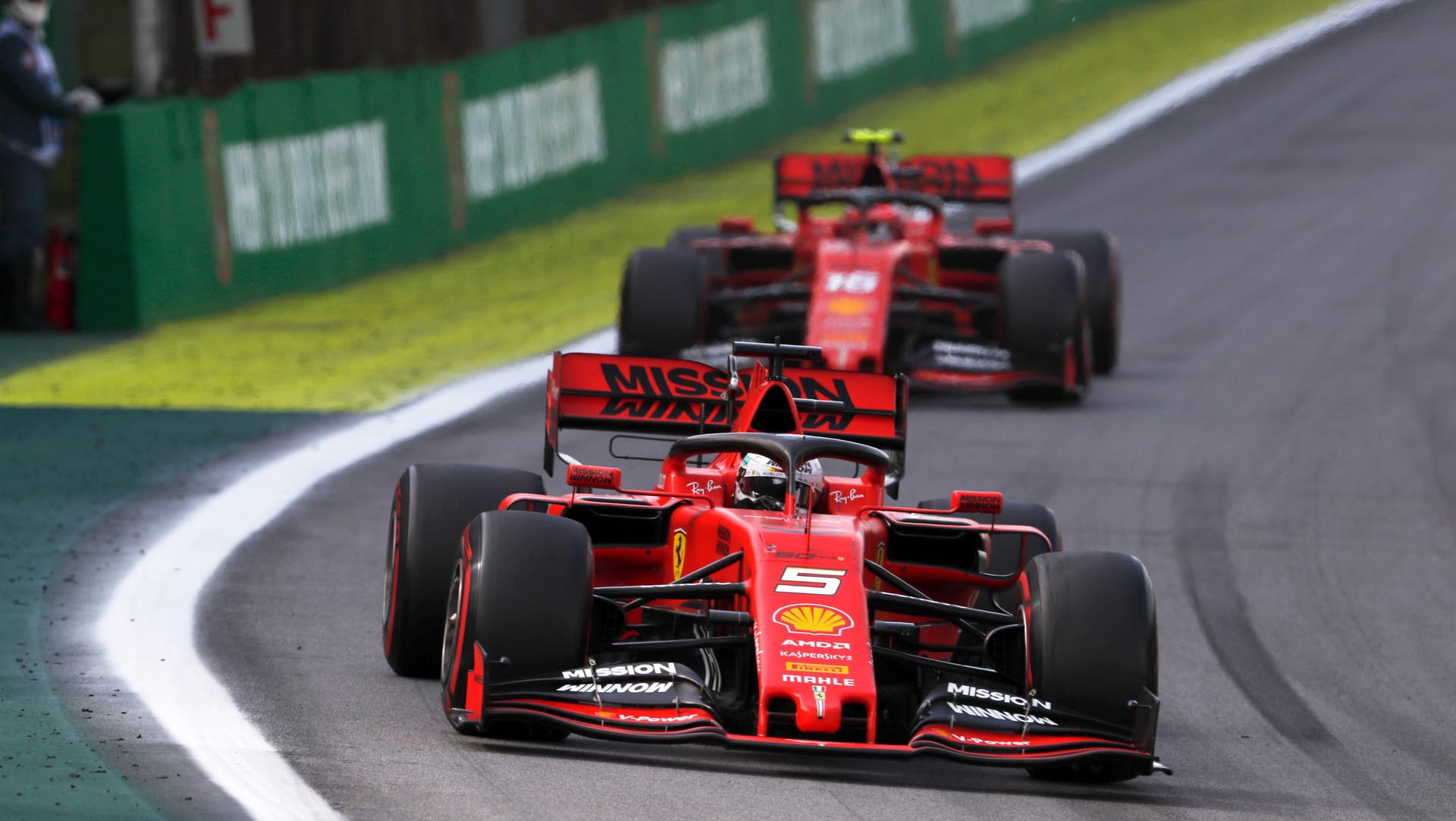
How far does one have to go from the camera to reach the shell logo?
751 centimetres

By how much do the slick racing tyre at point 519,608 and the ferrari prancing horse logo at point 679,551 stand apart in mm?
713

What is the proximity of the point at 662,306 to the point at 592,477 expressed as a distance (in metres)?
7.56

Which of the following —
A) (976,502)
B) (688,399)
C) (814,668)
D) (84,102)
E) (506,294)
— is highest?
(84,102)

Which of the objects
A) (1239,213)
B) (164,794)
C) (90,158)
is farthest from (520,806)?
(1239,213)

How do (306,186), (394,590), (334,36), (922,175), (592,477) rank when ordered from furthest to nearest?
(334,36), (306,186), (922,175), (394,590), (592,477)

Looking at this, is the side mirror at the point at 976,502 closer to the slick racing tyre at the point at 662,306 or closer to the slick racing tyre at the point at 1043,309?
the slick racing tyre at the point at 1043,309

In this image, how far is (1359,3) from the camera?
120 ft

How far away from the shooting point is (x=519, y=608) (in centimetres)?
756

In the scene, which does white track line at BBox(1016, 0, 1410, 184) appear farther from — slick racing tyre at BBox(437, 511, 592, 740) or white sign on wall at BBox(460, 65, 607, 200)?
slick racing tyre at BBox(437, 511, 592, 740)

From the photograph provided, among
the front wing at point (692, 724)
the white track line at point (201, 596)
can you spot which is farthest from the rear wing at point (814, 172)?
the front wing at point (692, 724)

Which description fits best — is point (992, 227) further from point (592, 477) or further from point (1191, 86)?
point (1191, 86)

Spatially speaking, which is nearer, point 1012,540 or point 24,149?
point 1012,540

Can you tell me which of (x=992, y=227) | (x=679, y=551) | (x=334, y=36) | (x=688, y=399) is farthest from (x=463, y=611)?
(x=334, y=36)

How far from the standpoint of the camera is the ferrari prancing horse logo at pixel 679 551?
27.7ft
